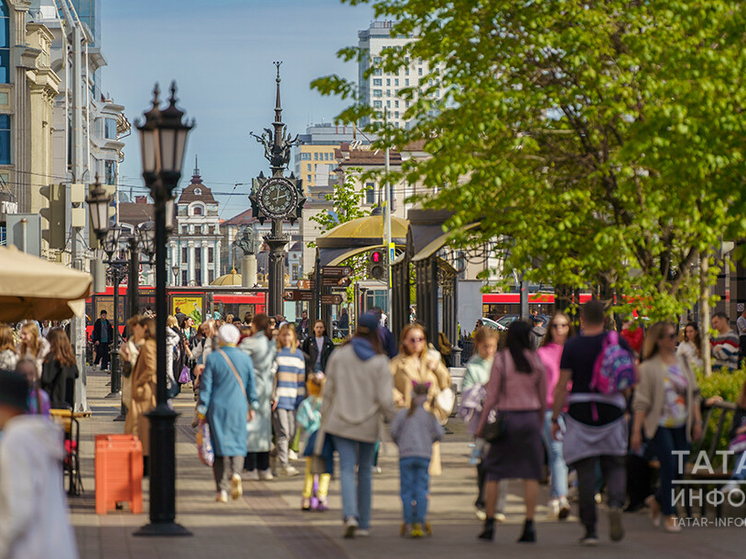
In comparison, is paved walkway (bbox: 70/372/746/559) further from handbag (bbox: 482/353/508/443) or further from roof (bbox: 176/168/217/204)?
roof (bbox: 176/168/217/204)

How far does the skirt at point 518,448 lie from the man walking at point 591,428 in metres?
0.27

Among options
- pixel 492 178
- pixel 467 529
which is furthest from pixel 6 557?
pixel 492 178

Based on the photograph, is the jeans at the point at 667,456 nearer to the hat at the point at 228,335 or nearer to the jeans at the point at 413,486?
the jeans at the point at 413,486

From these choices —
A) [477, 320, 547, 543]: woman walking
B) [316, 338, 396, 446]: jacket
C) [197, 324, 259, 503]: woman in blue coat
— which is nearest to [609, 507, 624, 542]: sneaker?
[477, 320, 547, 543]: woman walking

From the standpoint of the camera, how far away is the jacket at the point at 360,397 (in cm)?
1006

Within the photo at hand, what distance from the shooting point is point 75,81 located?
2725cm

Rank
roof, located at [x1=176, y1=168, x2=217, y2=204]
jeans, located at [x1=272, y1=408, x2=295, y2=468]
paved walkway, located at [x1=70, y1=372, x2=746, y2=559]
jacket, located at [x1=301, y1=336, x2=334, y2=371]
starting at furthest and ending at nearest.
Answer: roof, located at [x1=176, y1=168, x2=217, y2=204], jacket, located at [x1=301, y1=336, x2=334, y2=371], jeans, located at [x1=272, y1=408, x2=295, y2=468], paved walkway, located at [x1=70, y1=372, x2=746, y2=559]

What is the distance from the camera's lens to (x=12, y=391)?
4.95m

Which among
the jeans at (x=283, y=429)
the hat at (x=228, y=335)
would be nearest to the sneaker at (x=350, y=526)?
the hat at (x=228, y=335)

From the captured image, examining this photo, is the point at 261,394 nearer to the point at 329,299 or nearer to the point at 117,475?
the point at 117,475

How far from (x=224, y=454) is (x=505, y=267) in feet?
19.4

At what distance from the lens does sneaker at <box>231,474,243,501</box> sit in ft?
40.7

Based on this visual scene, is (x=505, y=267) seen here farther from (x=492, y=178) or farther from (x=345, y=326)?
(x=345, y=326)

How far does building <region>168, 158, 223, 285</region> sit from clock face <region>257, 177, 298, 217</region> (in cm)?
13107
